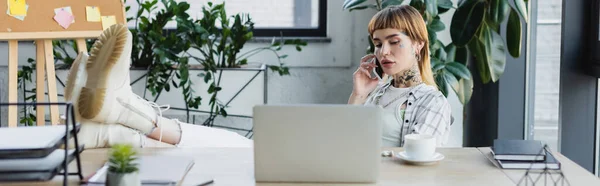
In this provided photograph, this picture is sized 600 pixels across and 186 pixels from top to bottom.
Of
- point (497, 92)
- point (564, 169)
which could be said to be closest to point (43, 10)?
point (497, 92)

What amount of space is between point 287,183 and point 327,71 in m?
2.72

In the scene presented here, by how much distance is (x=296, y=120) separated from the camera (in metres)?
1.63

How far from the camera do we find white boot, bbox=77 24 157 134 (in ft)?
6.79

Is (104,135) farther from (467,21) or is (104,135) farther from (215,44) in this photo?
(215,44)

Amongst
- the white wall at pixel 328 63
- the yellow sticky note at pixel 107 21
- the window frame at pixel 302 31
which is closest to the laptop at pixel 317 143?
the yellow sticky note at pixel 107 21

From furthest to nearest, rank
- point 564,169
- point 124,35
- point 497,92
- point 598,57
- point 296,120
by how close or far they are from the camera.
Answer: point 497,92
point 598,57
point 124,35
point 564,169
point 296,120

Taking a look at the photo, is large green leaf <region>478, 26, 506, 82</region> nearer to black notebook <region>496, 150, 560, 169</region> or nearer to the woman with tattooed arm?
the woman with tattooed arm

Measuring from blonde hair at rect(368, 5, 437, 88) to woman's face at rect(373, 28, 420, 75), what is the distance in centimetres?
2

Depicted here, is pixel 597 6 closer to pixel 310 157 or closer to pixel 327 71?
pixel 310 157

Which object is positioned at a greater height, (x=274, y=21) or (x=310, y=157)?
(x=274, y=21)

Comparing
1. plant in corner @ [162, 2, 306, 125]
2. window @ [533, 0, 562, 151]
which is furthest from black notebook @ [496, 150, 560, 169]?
plant in corner @ [162, 2, 306, 125]

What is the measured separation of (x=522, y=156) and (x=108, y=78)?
1033 mm

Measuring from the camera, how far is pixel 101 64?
208 cm

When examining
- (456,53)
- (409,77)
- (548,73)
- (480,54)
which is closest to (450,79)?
(480,54)
